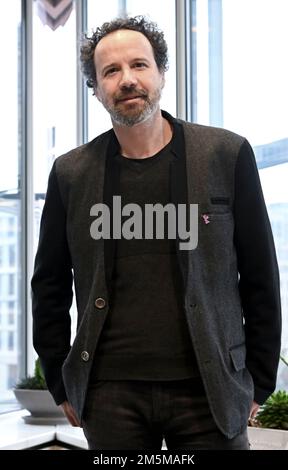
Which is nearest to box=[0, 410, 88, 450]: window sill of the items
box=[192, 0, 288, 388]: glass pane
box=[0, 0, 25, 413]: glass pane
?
box=[0, 0, 25, 413]: glass pane

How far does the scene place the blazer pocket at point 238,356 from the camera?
4.21ft

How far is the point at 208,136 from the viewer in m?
1.39

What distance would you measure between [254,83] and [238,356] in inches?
67.3

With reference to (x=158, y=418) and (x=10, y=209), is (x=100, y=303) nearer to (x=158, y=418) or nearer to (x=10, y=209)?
(x=158, y=418)

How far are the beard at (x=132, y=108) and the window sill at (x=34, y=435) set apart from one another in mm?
1815

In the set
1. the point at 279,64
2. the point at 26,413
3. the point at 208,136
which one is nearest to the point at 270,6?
the point at 279,64

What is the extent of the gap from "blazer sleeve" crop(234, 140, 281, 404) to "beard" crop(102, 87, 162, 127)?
0.71 feet

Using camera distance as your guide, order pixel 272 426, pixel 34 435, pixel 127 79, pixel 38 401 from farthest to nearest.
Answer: pixel 38 401 < pixel 34 435 < pixel 272 426 < pixel 127 79

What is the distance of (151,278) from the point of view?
1.28 m

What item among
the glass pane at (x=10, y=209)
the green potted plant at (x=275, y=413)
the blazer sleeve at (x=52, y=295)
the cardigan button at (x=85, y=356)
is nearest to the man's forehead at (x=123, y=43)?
the blazer sleeve at (x=52, y=295)

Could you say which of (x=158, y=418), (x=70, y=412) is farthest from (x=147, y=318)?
(x=70, y=412)

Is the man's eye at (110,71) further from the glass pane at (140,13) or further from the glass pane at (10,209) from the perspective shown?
the glass pane at (10,209)

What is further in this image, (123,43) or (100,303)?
(123,43)
